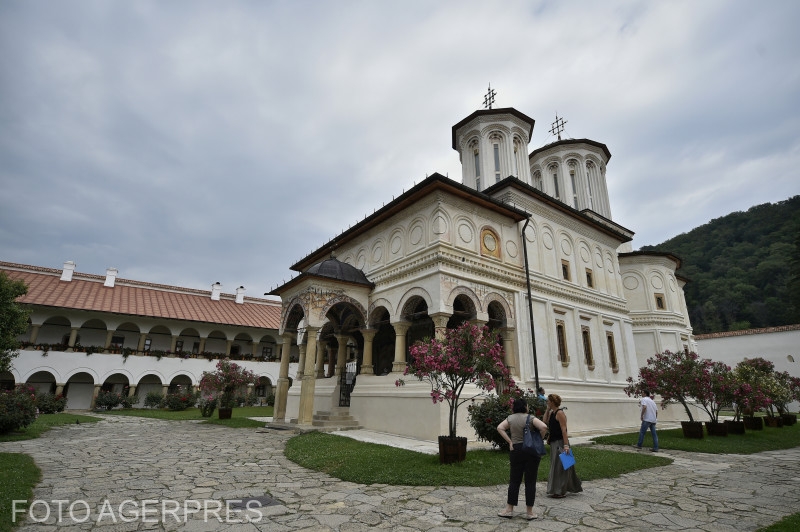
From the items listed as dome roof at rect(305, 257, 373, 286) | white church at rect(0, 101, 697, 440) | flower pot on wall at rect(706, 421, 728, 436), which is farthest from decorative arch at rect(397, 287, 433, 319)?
flower pot on wall at rect(706, 421, 728, 436)

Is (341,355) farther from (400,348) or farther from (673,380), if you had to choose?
(673,380)

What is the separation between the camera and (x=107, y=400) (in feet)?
78.8

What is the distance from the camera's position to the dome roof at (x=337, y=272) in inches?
535

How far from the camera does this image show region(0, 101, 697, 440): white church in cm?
1271

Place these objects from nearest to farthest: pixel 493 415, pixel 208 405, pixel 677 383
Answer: pixel 493 415 → pixel 677 383 → pixel 208 405

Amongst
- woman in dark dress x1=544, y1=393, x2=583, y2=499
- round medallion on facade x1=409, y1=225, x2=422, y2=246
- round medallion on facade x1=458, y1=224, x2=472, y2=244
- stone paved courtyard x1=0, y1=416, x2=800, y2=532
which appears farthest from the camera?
round medallion on facade x1=409, y1=225, x2=422, y2=246

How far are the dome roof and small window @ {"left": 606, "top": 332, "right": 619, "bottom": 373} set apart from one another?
10.1 meters

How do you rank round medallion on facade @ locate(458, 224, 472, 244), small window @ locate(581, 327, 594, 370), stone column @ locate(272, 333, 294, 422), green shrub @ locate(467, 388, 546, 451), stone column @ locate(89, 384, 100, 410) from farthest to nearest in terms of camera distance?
stone column @ locate(89, 384, 100, 410) < small window @ locate(581, 327, 594, 370) < stone column @ locate(272, 333, 294, 422) < round medallion on facade @ locate(458, 224, 472, 244) < green shrub @ locate(467, 388, 546, 451)

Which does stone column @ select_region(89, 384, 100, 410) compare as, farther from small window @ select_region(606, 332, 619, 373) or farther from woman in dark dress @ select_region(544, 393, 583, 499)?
woman in dark dress @ select_region(544, 393, 583, 499)

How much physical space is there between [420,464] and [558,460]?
2.48 meters

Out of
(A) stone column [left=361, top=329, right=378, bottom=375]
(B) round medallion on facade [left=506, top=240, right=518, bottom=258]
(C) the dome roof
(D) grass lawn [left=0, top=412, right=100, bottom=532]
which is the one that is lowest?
(D) grass lawn [left=0, top=412, right=100, bottom=532]

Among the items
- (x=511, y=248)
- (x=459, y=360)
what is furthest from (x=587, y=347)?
(x=459, y=360)

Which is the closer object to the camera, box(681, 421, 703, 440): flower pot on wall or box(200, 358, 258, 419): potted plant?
box(681, 421, 703, 440): flower pot on wall

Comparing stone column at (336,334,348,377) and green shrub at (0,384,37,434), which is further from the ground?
stone column at (336,334,348,377)
